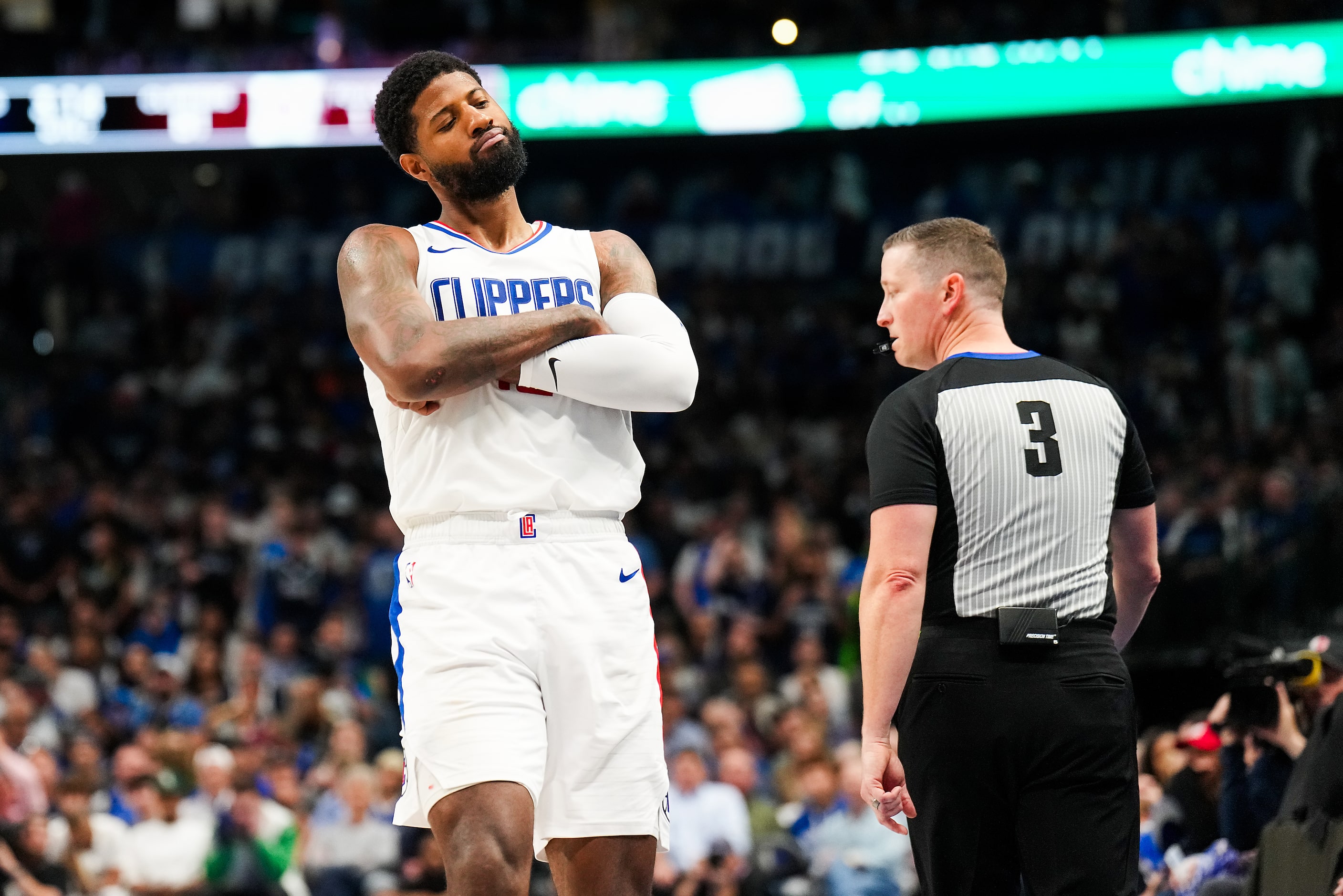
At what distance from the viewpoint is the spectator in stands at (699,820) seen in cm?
1034

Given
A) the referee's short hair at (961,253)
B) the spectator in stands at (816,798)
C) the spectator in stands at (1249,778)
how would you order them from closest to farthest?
the referee's short hair at (961,253) → the spectator in stands at (1249,778) → the spectator in stands at (816,798)

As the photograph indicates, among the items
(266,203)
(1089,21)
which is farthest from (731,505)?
(266,203)

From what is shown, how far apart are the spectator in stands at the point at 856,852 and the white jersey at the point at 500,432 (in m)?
6.46

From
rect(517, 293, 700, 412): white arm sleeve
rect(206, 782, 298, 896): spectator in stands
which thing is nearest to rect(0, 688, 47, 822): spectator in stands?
rect(206, 782, 298, 896): spectator in stands

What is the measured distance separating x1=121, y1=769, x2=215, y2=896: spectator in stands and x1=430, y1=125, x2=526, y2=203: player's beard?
26.4ft

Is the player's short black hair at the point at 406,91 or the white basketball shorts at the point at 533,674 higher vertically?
the player's short black hair at the point at 406,91

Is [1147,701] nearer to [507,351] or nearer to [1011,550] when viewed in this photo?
[1011,550]

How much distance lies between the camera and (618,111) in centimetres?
1543

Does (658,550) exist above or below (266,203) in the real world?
below

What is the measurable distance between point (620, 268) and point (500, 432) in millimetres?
611

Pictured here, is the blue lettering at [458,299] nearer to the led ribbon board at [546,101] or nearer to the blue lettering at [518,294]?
the blue lettering at [518,294]

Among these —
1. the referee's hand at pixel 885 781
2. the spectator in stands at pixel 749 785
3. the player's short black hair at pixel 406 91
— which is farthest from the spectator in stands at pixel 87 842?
the referee's hand at pixel 885 781

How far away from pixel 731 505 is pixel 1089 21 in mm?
5746

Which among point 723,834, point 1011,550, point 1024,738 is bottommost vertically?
point 723,834
